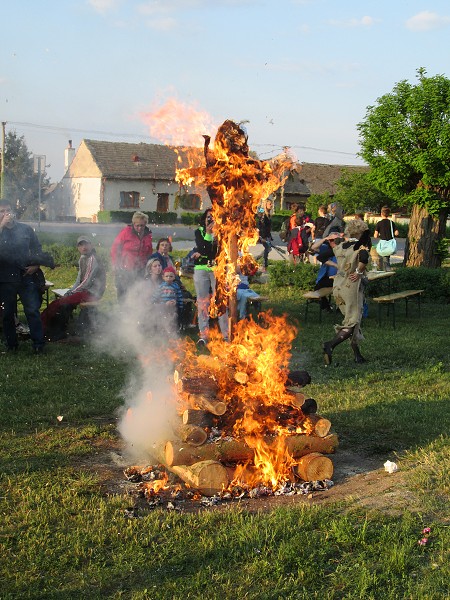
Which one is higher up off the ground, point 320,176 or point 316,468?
point 320,176

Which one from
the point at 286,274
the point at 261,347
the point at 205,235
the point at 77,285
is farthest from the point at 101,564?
the point at 286,274

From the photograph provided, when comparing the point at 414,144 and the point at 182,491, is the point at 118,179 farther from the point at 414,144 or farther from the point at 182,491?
the point at 182,491

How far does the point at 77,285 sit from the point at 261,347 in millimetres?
7028

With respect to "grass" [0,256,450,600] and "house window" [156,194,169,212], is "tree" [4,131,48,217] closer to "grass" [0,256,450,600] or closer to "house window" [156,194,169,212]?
"house window" [156,194,169,212]

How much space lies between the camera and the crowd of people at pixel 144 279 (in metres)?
11.1

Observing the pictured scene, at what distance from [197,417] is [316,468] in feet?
3.47

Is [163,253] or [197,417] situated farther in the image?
[163,253]

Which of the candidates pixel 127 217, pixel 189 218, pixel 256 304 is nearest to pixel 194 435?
pixel 256 304

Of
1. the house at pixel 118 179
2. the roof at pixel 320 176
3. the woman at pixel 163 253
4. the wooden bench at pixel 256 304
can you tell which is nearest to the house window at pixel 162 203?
the house at pixel 118 179

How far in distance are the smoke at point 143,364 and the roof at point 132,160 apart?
1954 inches

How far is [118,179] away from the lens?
62281 millimetres

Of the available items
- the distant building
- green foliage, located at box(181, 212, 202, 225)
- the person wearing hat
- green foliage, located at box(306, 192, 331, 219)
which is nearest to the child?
the person wearing hat

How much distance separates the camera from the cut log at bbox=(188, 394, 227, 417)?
6430mm

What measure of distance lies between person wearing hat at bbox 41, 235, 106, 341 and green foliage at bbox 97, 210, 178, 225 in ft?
139
